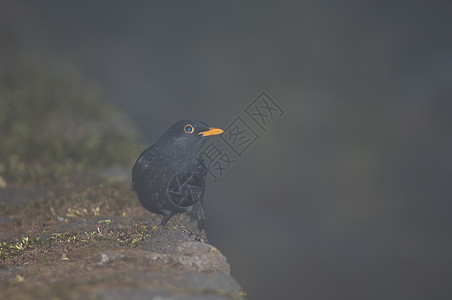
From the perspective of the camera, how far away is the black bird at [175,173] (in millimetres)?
5309

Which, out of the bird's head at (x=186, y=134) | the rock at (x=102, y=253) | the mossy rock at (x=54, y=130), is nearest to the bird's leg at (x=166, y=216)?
the rock at (x=102, y=253)

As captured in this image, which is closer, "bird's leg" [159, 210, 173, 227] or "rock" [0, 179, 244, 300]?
"rock" [0, 179, 244, 300]

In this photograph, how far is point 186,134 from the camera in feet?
18.2

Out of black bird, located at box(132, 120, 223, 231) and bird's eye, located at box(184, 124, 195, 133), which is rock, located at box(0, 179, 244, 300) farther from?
bird's eye, located at box(184, 124, 195, 133)

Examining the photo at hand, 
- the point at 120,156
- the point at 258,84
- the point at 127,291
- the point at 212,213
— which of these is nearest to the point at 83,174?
the point at 120,156

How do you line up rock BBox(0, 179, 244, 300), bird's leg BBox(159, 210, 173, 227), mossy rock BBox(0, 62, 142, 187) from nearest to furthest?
1. rock BBox(0, 179, 244, 300)
2. bird's leg BBox(159, 210, 173, 227)
3. mossy rock BBox(0, 62, 142, 187)

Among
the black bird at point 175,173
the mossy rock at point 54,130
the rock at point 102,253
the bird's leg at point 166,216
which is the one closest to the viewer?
the rock at point 102,253

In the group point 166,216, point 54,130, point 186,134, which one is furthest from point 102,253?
point 54,130

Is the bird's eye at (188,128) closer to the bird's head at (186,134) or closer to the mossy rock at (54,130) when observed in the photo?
the bird's head at (186,134)

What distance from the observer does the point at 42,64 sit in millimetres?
16516

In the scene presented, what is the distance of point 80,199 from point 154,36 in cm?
1651

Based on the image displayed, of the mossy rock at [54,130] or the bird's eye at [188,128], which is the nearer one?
the bird's eye at [188,128]

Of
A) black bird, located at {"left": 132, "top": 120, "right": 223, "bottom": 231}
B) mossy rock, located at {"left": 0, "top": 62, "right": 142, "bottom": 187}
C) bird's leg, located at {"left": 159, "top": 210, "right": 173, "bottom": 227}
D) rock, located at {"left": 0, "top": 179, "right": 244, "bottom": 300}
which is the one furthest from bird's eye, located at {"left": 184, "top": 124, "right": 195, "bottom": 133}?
mossy rock, located at {"left": 0, "top": 62, "right": 142, "bottom": 187}

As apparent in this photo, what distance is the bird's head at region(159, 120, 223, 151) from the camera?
5.56 meters
